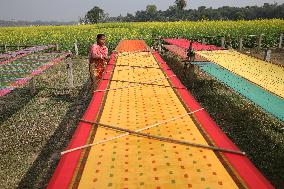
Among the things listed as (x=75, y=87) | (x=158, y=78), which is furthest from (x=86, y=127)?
(x=75, y=87)

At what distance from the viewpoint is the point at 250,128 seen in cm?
648

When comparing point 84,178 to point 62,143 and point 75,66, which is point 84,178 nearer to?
point 62,143

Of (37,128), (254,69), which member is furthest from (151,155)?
(254,69)

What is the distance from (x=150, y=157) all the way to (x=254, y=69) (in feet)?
16.4

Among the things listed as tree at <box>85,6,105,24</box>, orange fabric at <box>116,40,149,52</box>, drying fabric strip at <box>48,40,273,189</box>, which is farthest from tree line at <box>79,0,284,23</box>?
drying fabric strip at <box>48,40,273,189</box>

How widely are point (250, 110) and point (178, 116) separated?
458cm

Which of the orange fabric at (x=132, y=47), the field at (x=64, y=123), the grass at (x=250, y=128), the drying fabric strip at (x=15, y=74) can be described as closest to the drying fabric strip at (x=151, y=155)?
the field at (x=64, y=123)

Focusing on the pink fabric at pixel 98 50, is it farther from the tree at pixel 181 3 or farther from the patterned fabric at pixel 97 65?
the tree at pixel 181 3

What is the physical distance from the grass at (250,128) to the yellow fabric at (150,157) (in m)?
→ 1.92

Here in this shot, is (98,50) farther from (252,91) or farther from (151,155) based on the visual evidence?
(151,155)

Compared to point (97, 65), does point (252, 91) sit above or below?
below

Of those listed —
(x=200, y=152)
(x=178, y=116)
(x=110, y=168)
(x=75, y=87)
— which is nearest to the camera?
(x=110, y=168)

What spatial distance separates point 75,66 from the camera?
14.6 metres

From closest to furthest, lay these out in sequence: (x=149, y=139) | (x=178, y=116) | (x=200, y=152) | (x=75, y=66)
A: (x=200, y=152) < (x=149, y=139) < (x=178, y=116) < (x=75, y=66)
